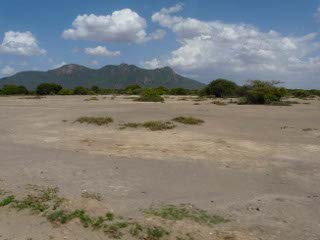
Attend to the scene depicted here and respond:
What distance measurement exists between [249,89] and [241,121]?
23953 mm

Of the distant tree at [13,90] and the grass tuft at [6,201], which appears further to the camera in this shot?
the distant tree at [13,90]

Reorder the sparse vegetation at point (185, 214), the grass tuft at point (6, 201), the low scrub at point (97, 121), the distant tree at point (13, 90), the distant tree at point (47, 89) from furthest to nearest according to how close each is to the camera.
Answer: the distant tree at point (47, 89)
the distant tree at point (13, 90)
the low scrub at point (97, 121)
the grass tuft at point (6, 201)
the sparse vegetation at point (185, 214)

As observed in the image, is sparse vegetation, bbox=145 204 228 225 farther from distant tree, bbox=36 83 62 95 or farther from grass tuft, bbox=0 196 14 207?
distant tree, bbox=36 83 62 95

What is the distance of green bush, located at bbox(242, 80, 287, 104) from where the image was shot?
4616 centimetres

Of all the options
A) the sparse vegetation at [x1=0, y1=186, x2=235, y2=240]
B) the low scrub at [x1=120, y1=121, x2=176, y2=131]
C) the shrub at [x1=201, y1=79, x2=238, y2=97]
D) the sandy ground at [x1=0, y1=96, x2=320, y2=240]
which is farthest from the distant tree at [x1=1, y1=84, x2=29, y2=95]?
the sparse vegetation at [x1=0, y1=186, x2=235, y2=240]

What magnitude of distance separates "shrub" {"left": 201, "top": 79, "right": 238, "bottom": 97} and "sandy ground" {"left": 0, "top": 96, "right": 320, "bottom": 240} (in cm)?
4425

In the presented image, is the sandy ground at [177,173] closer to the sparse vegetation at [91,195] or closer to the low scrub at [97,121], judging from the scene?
the sparse vegetation at [91,195]

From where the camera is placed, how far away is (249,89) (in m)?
49.0

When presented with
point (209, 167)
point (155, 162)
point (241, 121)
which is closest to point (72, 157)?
point (155, 162)

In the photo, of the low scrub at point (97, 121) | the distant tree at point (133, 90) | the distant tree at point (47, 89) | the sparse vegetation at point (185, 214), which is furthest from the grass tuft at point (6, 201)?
the distant tree at point (47, 89)

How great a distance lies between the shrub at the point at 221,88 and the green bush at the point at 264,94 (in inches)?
596

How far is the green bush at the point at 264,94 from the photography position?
46.2m

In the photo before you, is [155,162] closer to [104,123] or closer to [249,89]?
[104,123]

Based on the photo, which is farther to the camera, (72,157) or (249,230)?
(72,157)
